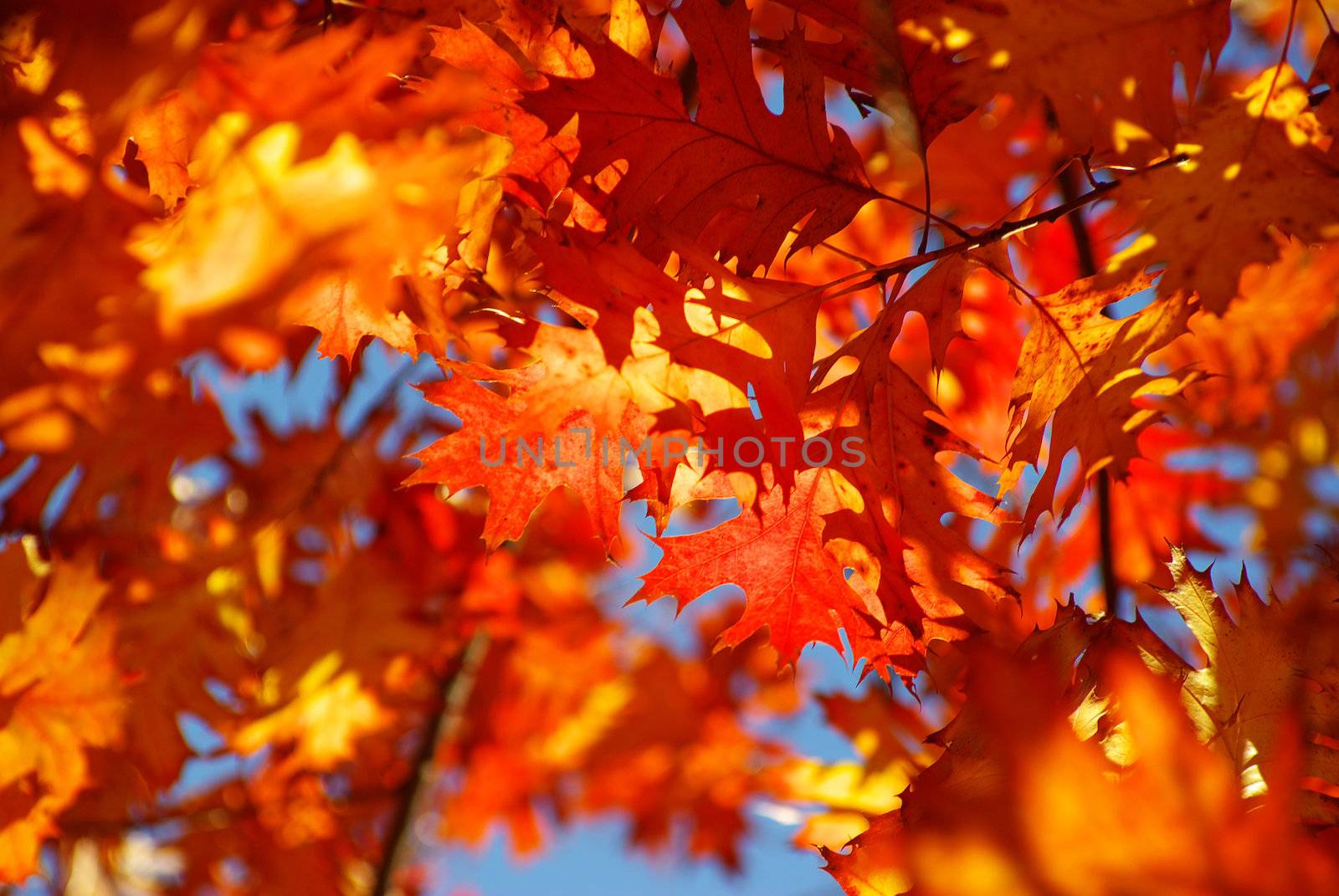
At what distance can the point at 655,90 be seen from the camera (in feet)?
3.16

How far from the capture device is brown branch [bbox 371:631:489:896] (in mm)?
1998

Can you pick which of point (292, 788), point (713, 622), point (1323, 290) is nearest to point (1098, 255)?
point (1323, 290)

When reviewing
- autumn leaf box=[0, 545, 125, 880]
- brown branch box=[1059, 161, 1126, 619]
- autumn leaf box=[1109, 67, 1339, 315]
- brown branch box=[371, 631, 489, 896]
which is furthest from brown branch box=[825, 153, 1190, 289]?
brown branch box=[371, 631, 489, 896]

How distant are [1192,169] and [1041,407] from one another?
0.26 meters

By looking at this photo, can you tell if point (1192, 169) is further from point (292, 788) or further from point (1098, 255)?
point (292, 788)

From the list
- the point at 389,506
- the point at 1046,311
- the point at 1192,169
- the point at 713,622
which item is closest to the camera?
the point at 1192,169

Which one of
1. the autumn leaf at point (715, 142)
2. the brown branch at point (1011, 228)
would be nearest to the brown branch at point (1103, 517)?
the brown branch at point (1011, 228)

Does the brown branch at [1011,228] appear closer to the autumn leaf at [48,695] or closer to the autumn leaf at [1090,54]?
the autumn leaf at [1090,54]

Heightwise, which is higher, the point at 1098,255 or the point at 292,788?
the point at 1098,255

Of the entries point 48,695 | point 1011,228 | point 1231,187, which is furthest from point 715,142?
point 48,695

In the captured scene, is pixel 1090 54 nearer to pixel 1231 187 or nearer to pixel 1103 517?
pixel 1231 187

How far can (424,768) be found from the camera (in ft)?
6.77

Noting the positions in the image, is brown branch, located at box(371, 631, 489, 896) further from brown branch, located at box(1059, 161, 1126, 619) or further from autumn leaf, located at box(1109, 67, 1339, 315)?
autumn leaf, located at box(1109, 67, 1339, 315)

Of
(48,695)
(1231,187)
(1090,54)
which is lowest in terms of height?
(48,695)
